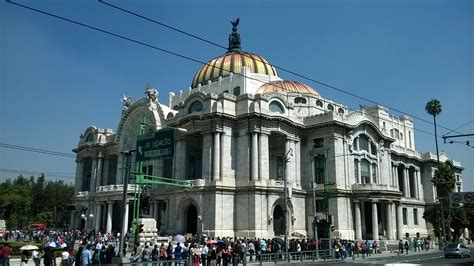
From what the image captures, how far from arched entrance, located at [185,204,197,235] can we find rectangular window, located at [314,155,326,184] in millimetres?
16263

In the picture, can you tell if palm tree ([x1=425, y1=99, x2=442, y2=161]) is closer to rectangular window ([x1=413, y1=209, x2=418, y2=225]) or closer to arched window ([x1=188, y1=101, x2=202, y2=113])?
rectangular window ([x1=413, y1=209, x2=418, y2=225])

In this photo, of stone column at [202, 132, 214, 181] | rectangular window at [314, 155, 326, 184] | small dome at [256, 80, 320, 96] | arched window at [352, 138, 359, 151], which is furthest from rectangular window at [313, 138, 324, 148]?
stone column at [202, 132, 214, 181]

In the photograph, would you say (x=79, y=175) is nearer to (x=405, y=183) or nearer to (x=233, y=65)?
(x=233, y=65)

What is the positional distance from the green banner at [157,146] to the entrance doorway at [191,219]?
83.4 ft

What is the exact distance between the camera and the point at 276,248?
121 feet

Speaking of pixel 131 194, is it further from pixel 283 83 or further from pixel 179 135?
pixel 283 83

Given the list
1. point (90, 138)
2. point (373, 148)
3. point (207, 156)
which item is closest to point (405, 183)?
point (373, 148)

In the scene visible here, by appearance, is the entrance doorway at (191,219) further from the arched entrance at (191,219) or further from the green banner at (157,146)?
the green banner at (157,146)

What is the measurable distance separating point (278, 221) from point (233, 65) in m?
25.6

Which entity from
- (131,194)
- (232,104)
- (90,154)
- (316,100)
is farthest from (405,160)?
(90,154)

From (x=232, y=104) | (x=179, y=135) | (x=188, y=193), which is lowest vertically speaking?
(x=188, y=193)

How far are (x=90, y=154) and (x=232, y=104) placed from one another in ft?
98.2

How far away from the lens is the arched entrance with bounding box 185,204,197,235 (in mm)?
51156

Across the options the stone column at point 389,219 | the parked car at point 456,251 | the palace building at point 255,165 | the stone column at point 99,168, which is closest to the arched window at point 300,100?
the palace building at point 255,165
